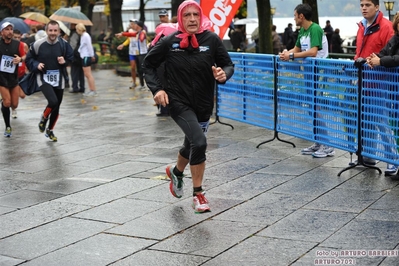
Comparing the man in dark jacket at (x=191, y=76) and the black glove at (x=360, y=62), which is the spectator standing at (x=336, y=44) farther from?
the man in dark jacket at (x=191, y=76)

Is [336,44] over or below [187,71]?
below

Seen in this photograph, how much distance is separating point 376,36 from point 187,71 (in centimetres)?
254

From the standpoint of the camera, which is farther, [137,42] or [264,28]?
[264,28]

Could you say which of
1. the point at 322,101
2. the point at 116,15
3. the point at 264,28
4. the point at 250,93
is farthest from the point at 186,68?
the point at 116,15

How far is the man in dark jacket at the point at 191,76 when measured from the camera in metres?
6.92

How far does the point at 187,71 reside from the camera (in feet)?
23.0

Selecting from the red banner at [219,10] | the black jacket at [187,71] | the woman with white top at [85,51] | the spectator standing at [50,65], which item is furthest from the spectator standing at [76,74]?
the black jacket at [187,71]

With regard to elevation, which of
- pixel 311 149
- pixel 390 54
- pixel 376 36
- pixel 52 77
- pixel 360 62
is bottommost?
pixel 311 149

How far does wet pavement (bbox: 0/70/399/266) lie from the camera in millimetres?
5668

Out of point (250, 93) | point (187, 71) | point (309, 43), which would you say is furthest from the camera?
point (250, 93)

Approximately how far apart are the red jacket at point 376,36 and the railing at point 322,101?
0.82ft

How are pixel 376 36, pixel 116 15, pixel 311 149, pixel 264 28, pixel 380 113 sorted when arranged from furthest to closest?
1. pixel 116 15
2. pixel 264 28
3. pixel 311 149
4. pixel 376 36
5. pixel 380 113

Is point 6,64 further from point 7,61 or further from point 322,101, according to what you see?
point 322,101

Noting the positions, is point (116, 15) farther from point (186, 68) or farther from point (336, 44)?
point (186, 68)
